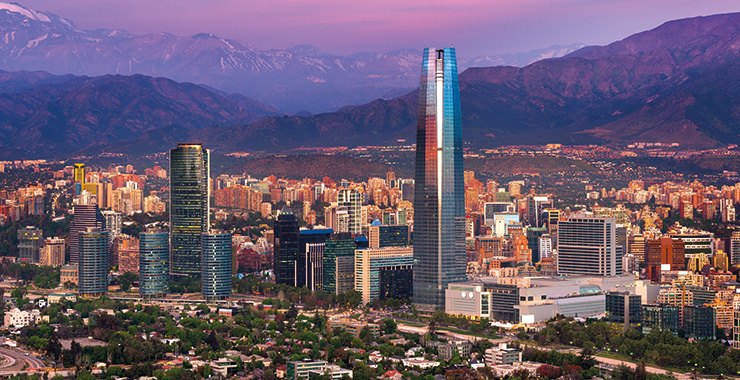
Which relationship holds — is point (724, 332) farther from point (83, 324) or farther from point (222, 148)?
point (222, 148)

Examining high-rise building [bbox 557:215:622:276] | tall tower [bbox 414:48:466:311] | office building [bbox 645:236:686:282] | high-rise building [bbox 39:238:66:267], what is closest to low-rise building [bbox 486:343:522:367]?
tall tower [bbox 414:48:466:311]

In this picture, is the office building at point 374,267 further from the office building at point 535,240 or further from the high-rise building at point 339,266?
the office building at point 535,240

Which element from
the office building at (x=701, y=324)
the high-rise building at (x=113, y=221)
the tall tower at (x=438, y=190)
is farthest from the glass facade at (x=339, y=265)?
the high-rise building at (x=113, y=221)

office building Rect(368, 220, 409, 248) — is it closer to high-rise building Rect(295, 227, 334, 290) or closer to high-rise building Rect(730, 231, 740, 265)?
high-rise building Rect(295, 227, 334, 290)

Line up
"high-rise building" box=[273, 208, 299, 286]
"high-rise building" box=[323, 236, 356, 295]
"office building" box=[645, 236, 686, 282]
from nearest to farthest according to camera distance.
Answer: "high-rise building" box=[323, 236, 356, 295] → "high-rise building" box=[273, 208, 299, 286] → "office building" box=[645, 236, 686, 282]

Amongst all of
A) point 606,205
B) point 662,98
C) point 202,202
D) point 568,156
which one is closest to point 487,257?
point 202,202
